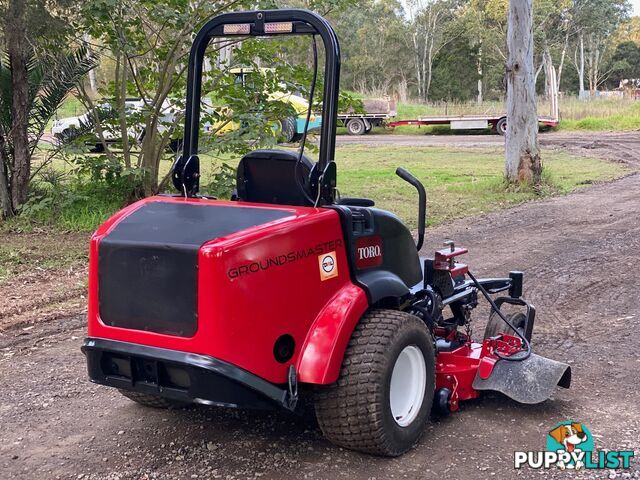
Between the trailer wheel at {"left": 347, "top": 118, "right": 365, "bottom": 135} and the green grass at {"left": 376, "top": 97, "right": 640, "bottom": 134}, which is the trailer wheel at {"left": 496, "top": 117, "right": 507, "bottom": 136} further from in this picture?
the trailer wheel at {"left": 347, "top": 118, "right": 365, "bottom": 135}

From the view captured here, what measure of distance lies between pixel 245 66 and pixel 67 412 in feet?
21.2

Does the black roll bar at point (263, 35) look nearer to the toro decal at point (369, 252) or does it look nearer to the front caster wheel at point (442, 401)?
the toro decal at point (369, 252)

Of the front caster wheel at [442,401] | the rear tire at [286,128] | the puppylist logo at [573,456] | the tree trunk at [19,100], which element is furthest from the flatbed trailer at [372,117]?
the puppylist logo at [573,456]

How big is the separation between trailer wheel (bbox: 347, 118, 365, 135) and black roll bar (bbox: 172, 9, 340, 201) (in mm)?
27538

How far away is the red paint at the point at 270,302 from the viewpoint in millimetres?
3344

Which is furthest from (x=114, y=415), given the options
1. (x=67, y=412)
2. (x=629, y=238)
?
(x=629, y=238)

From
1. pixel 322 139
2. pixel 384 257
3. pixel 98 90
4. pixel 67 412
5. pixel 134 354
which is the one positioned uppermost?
pixel 98 90

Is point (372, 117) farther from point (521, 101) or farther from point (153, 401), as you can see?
Result: point (153, 401)

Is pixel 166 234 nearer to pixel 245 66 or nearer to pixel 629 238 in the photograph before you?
pixel 245 66

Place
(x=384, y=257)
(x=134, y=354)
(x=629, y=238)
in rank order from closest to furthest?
(x=134, y=354) < (x=384, y=257) < (x=629, y=238)

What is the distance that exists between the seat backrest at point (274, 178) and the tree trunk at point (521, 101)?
11066 mm

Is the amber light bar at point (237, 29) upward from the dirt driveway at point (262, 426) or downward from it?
upward

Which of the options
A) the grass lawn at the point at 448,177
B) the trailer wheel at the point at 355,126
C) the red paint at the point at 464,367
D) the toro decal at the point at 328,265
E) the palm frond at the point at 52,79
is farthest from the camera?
the trailer wheel at the point at 355,126

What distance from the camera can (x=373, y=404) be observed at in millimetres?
3693
